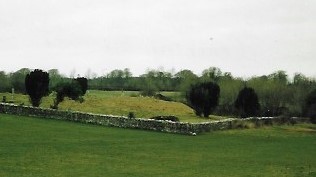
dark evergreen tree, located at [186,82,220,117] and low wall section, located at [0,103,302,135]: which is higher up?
dark evergreen tree, located at [186,82,220,117]

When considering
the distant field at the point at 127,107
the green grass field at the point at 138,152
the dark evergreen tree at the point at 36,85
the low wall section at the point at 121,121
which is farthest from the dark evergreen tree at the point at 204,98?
the dark evergreen tree at the point at 36,85

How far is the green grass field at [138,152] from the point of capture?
19.2 metres

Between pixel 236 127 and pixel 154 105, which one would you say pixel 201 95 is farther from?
pixel 236 127

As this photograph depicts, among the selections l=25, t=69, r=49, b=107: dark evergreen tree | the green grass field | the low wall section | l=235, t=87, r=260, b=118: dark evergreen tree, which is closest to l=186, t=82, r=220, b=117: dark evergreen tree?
l=235, t=87, r=260, b=118: dark evergreen tree

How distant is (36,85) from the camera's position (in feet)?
158

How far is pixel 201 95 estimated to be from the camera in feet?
180

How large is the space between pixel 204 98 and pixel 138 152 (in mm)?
29500

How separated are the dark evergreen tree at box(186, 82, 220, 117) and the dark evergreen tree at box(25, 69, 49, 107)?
16.1 m

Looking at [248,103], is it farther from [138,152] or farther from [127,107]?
[138,152]

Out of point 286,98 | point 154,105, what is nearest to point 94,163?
point 154,105

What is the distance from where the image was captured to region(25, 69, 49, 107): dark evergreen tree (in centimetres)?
4828

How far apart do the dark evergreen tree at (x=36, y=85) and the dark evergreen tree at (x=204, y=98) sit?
1611cm

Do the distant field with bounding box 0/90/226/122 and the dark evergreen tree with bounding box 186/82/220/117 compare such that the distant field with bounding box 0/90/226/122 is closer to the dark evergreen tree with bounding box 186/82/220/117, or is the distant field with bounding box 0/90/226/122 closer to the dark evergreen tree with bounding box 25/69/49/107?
the dark evergreen tree with bounding box 186/82/220/117

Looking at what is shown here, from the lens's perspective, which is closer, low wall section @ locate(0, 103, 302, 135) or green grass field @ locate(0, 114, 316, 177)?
green grass field @ locate(0, 114, 316, 177)
